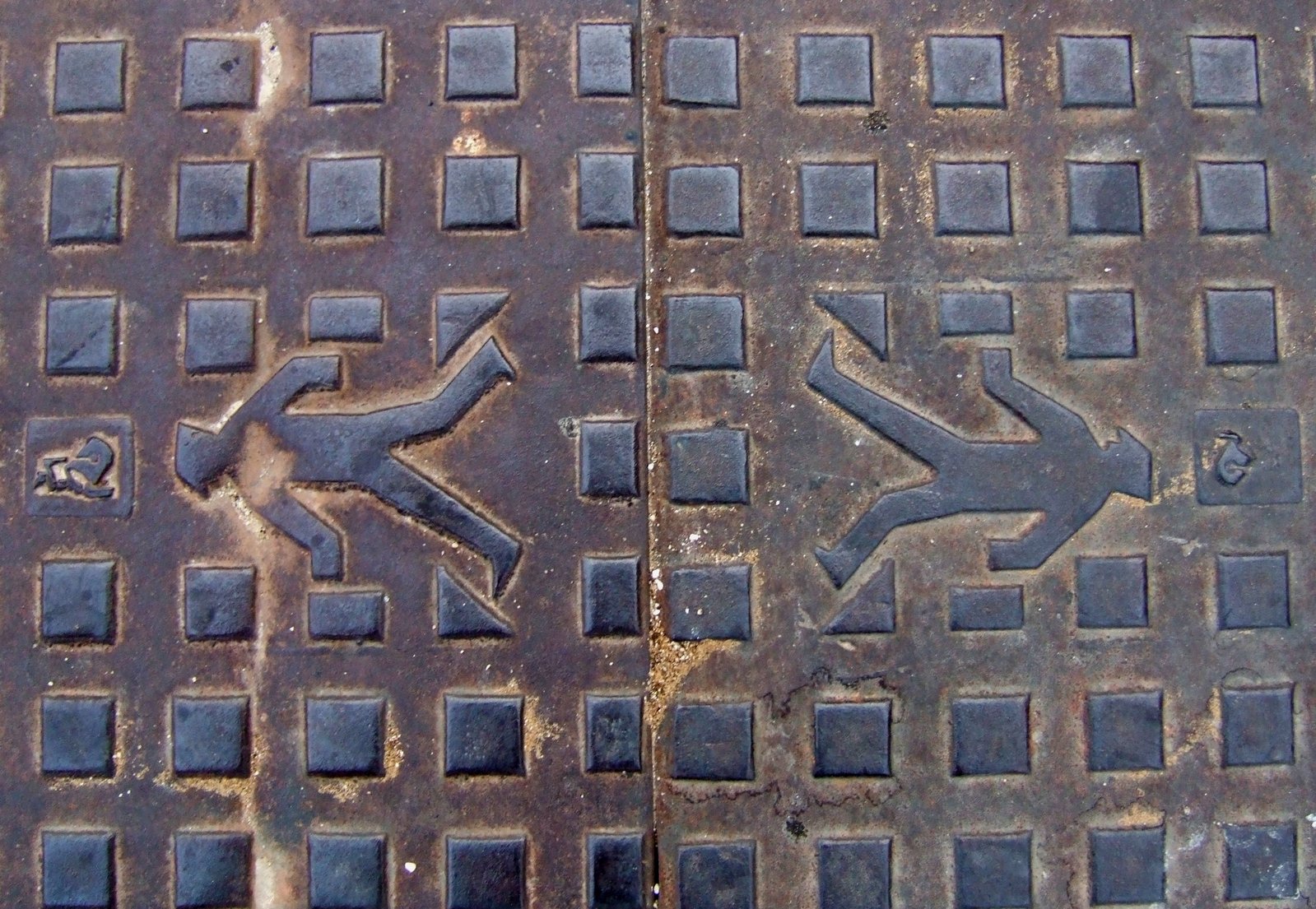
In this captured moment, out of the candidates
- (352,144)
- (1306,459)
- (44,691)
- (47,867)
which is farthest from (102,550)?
(1306,459)

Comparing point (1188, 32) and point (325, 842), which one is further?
point (1188, 32)

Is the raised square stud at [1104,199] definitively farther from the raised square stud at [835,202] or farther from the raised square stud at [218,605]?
the raised square stud at [218,605]

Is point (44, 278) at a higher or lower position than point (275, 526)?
higher

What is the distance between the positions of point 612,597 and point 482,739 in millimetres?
Answer: 538

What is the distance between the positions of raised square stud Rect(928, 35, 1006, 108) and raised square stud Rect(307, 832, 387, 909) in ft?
8.80

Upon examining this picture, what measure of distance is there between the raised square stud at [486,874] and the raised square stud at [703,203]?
5.92ft

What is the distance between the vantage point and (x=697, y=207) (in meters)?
2.68

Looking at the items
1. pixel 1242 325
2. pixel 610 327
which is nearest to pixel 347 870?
pixel 610 327

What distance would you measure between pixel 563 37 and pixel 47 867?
279cm

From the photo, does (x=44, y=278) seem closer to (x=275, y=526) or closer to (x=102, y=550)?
(x=102, y=550)

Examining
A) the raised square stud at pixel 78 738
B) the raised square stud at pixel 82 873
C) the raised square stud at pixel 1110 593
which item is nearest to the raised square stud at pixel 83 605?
the raised square stud at pixel 78 738

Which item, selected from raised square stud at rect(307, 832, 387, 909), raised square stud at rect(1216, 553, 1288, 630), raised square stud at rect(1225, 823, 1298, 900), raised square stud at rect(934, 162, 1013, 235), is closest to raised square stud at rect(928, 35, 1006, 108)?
raised square stud at rect(934, 162, 1013, 235)

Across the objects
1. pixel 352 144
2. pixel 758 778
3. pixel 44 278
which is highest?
pixel 352 144

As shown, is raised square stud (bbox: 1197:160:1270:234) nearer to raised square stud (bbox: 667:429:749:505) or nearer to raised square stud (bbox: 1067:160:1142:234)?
raised square stud (bbox: 1067:160:1142:234)
